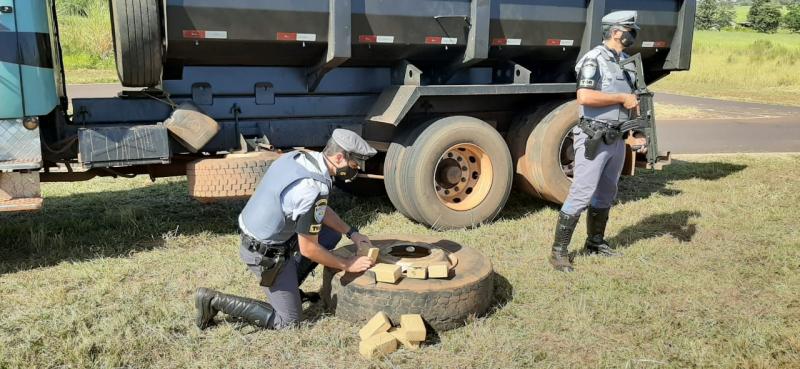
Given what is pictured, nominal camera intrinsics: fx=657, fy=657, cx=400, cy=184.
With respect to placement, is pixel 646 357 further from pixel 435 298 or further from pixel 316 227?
pixel 316 227

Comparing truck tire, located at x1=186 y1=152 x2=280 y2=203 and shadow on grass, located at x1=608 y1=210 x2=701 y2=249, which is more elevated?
truck tire, located at x1=186 y1=152 x2=280 y2=203

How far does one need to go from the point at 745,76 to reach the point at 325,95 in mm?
23956

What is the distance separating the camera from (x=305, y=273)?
13.7 feet

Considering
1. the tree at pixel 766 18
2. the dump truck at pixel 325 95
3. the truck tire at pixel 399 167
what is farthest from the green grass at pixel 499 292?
the tree at pixel 766 18

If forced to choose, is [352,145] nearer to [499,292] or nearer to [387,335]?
[387,335]

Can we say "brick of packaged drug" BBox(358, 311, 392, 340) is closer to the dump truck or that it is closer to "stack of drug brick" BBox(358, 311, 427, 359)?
"stack of drug brick" BBox(358, 311, 427, 359)

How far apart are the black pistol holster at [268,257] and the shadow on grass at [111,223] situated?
61.1 inches

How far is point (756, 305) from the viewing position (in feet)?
13.9

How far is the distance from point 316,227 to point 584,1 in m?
4.13

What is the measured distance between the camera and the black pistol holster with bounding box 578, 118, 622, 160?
4.75 m

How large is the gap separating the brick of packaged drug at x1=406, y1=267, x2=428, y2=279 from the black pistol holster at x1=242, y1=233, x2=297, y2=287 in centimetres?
72

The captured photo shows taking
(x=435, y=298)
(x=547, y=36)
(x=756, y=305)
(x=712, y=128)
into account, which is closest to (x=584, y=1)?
(x=547, y=36)

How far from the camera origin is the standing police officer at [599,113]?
4.73 meters

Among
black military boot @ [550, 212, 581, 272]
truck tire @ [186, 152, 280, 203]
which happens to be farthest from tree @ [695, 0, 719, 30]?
truck tire @ [186, 152, 280, 203]
